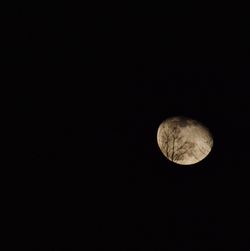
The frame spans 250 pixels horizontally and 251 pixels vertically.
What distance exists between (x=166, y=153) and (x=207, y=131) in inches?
45.9

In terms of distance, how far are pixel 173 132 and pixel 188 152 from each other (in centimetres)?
61

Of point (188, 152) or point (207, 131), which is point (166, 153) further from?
point (207, 131)

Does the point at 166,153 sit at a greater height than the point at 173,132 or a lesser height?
lesser

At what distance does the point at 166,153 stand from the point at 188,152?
563mm

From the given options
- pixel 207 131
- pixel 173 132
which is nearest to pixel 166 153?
pixel 173 132

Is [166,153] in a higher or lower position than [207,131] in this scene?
lower

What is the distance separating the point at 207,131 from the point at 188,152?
2.74 ft

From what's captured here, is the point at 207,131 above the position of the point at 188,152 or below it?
above

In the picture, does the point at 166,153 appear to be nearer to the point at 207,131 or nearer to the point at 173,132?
the point at 173,132

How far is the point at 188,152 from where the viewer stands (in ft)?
25.8

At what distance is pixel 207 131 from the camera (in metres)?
8.27

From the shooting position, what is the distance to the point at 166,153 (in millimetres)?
8148
